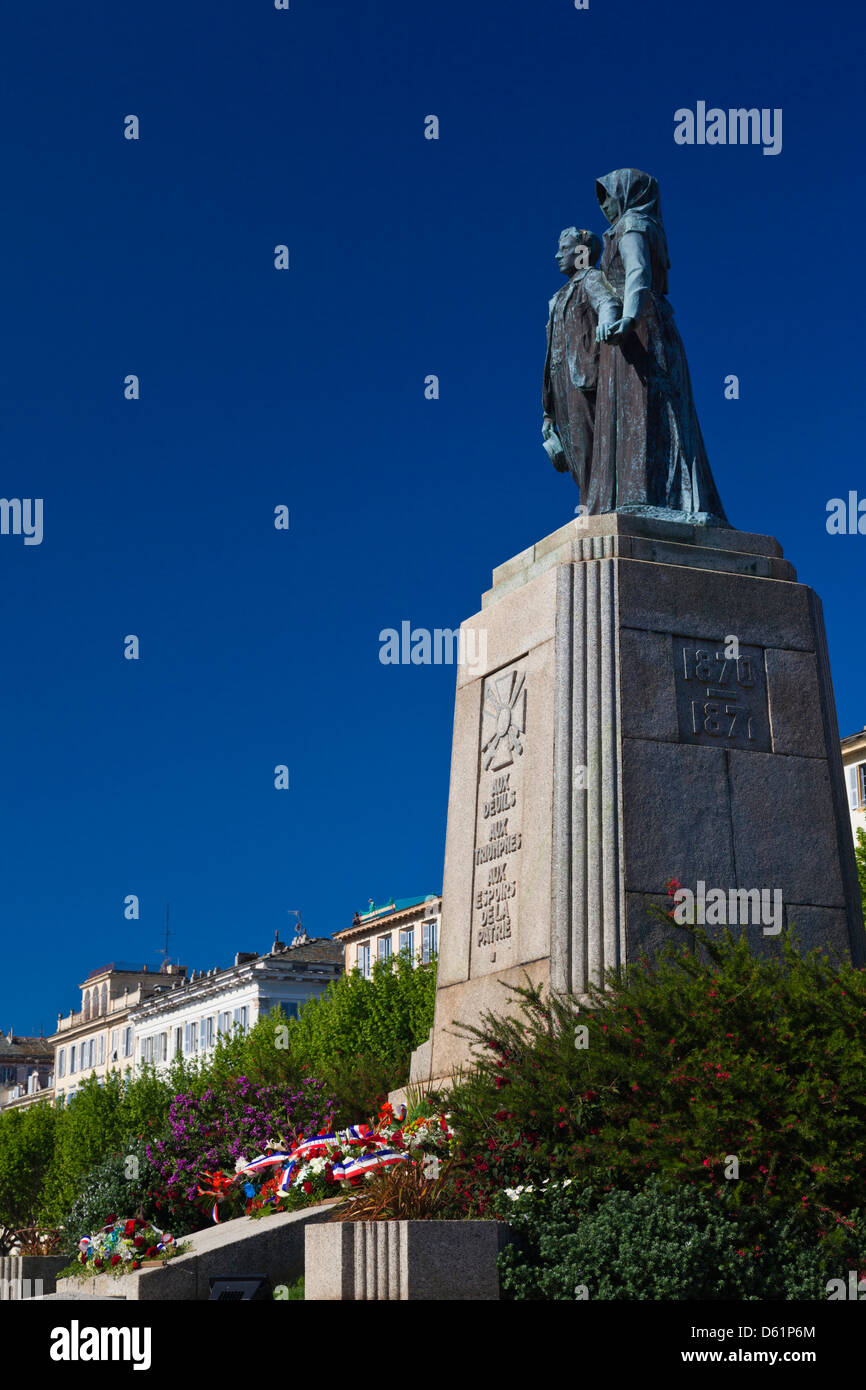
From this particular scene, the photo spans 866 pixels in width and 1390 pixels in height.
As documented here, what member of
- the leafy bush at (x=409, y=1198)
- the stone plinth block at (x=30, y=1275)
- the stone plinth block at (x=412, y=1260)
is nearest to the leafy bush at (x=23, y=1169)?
the stone plinth block at (x=30, y=1275)

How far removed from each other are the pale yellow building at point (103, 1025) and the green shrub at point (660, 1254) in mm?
102922

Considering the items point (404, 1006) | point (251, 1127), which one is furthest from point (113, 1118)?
point (251, 1127)

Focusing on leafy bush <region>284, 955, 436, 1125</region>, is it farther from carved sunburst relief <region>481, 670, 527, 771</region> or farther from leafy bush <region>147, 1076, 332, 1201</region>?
carved sunburst relief <region>481, 670, 527, 771</region>

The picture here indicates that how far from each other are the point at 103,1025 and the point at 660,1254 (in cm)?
11231

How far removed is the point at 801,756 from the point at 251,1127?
6.08 metres

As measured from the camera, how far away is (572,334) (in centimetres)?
1605

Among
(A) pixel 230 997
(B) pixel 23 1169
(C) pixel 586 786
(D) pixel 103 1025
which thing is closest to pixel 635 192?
(C) pixel 586 786

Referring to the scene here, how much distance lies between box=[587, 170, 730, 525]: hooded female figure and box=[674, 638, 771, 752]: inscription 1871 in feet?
5.24

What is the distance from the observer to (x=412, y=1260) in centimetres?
877

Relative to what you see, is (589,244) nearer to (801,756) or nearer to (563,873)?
(801,756)

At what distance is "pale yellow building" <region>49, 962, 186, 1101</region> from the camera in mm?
112625

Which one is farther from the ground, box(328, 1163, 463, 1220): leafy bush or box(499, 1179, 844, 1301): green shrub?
box(328, 1163, 463, 1220): leafy bush

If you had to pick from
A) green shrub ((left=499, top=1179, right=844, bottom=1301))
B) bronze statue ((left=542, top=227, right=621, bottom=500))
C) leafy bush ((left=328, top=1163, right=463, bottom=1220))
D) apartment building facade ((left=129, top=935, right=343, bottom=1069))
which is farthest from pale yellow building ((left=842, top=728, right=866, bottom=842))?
green shrub ((left=499, top=1179, right=844, bottom=1301))

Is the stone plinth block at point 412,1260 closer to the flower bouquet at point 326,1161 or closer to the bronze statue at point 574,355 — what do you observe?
the flower bouquet at point 326,1161
